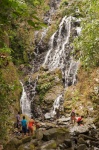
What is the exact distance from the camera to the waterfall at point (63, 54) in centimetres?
2436

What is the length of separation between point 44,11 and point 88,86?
1835 cm

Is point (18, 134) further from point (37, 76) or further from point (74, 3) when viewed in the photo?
point (74, 3)

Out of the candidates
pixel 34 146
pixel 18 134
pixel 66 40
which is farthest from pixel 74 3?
pixel 34 146

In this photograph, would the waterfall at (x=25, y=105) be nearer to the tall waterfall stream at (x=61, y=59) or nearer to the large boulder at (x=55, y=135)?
the tall waterfall stream at (x=61, y=59)

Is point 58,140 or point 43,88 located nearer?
point 58,140

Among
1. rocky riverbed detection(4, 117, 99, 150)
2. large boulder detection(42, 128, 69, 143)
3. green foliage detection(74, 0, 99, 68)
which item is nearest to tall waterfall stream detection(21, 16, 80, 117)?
rocky riverbed detection(4, 117, 99, 150)

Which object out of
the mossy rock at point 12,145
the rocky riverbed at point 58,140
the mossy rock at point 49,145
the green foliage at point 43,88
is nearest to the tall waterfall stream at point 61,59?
the green foliage at point 43,88

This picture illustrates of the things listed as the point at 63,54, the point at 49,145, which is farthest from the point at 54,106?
the point at 49,145

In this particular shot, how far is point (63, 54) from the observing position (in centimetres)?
2598

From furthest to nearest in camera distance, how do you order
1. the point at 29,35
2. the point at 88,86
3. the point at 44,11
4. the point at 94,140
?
the point at 44,11 → the point at 29,35 → the point at 88,86 → the point at 94,140

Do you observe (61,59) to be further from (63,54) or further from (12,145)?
(12,145)

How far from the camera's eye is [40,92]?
23719 mm

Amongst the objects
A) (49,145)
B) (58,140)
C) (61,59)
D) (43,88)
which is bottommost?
(58,140)

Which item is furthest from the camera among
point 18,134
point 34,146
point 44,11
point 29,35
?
point 44,11
